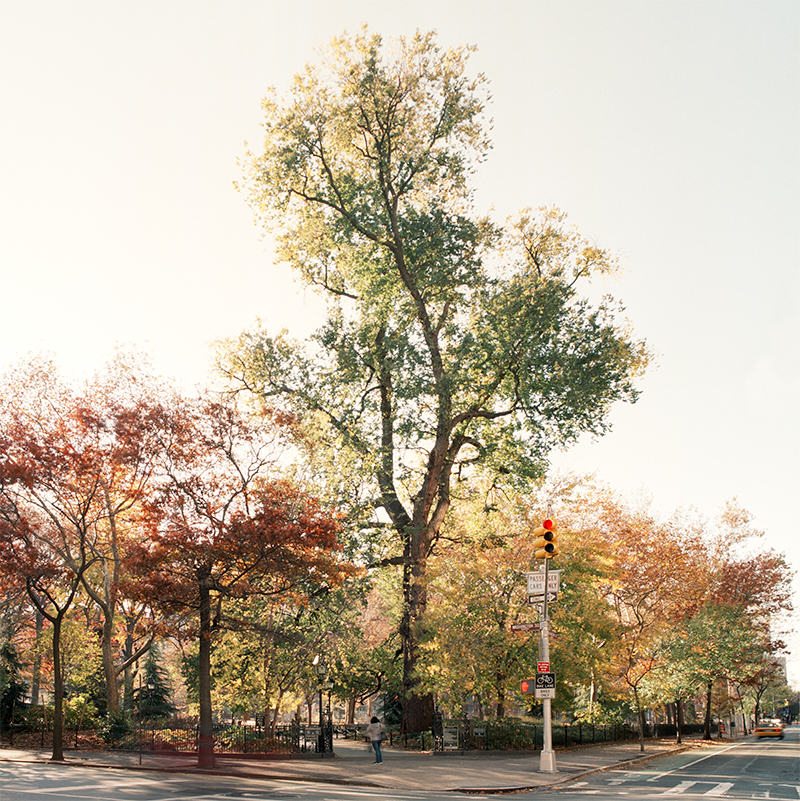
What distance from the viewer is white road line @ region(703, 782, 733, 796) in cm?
2137

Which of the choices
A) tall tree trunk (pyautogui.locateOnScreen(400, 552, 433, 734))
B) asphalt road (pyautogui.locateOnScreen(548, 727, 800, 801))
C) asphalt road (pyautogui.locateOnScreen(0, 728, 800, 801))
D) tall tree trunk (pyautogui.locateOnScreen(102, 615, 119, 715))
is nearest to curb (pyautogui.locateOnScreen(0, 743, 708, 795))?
asphalt road (pyautogui.locateOnScreen(0, 728, 800, 801))

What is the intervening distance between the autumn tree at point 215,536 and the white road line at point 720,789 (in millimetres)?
11989

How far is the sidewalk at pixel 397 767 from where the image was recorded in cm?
2259

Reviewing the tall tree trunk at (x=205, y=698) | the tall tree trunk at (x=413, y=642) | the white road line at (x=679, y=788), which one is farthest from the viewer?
the tall tree trunk at (x=413, y=642)

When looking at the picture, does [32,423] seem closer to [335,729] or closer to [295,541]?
[295,541]

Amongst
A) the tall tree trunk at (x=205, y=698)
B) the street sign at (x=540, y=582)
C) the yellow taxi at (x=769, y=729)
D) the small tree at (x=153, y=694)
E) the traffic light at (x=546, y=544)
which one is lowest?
the yellow taxi at (x=769, y=729)

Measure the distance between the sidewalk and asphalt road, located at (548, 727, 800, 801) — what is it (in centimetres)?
112

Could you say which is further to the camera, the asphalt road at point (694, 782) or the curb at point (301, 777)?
the curb at point (301, 777)

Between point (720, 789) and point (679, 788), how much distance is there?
41.5 inches

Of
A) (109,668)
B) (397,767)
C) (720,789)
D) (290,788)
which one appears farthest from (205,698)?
(720,789)

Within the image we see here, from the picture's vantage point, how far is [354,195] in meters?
34.8

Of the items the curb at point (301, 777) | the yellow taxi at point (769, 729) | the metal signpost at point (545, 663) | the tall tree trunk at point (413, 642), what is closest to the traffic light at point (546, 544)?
the metal signpost at point (545, 663)

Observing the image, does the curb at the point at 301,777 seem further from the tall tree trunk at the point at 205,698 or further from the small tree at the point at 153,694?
→ the small tree at the point at 153,694

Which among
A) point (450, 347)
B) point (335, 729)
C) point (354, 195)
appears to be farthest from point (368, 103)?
point (335, 729)
